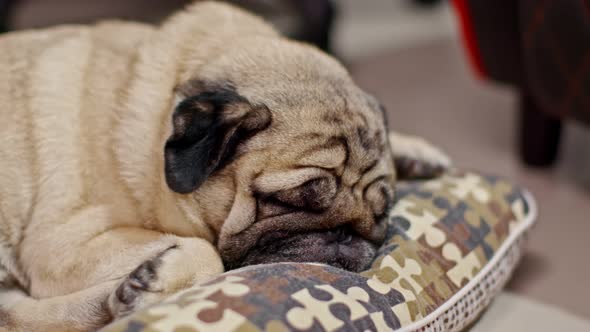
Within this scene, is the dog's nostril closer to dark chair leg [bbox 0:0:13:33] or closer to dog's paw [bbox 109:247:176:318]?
dog's paw [bbox 109:247:176:318]

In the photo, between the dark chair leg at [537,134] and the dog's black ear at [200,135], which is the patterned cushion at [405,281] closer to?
the dog's black ear at [200,135]

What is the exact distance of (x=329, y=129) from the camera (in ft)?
5.69

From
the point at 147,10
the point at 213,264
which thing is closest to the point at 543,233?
the point at 213,264

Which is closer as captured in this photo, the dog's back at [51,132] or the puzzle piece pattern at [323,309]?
the puzzle piece pattern at [323,309]

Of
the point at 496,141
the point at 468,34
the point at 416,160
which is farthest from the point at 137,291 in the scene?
the point at 496,141

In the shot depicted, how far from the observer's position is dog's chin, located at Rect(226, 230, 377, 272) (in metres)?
1.75

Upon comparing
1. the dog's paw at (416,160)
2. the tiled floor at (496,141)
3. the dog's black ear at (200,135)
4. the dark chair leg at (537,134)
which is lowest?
the tiled floor at (496,141)

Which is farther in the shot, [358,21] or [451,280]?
[358,21]

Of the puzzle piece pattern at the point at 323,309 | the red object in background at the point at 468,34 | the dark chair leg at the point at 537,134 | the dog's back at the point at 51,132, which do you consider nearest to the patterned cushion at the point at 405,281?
the puzzle piece pattern at the point at 323,309

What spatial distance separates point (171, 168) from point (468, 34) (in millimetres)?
2084

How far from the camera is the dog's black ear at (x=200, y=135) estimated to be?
1635 mm

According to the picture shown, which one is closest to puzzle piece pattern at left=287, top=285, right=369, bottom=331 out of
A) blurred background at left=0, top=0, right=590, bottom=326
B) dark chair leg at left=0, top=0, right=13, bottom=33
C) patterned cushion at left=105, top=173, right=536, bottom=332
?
patterned cushion at left=105, top=173, right=536, bottom=332

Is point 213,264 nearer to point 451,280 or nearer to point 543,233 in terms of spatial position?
point 451,280

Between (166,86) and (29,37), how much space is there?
54 cm
